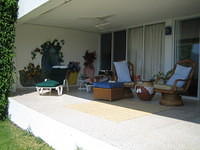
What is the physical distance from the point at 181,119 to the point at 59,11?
402cm

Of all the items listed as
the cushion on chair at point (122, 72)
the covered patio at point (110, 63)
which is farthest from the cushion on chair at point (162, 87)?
the cushion on chair at point (122, 72)

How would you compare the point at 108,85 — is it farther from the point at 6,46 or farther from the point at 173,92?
the point at 6,46

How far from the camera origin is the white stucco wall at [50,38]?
7.10 meters

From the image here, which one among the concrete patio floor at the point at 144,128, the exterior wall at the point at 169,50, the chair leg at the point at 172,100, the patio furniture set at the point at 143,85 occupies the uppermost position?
the exterior wall at the point at 169,50

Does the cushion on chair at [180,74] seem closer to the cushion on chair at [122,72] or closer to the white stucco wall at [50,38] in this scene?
the cushion on chair at [122,72]

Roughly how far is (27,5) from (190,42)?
165 inches

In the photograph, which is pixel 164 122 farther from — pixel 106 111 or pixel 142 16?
pixel 142 16

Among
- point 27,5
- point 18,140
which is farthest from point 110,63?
point 18,140

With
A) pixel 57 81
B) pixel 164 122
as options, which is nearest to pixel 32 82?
pixel 57 81

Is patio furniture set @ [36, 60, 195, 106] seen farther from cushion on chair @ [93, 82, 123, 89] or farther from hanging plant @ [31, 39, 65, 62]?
hanging plant @ [31, 39, 65, 62]

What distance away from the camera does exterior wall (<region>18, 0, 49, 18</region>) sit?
13.5 feet

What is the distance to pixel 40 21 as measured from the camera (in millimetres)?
6797

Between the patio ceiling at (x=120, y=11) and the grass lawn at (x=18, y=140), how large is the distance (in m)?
2.67

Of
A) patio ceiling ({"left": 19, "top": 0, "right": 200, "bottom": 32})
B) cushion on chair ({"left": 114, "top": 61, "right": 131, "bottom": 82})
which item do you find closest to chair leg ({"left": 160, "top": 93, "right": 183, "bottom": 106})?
cushion on chair ({"left": 114, "top": 61, "right": 131, "bottom": 82})
